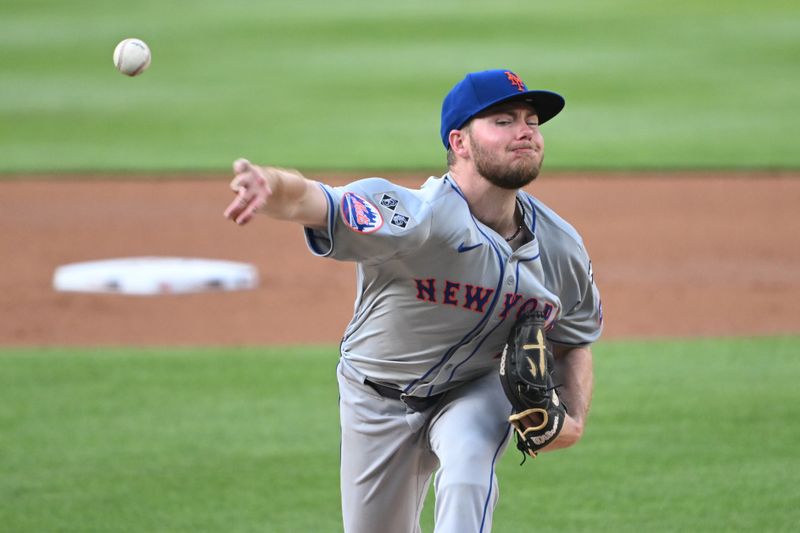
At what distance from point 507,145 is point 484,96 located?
19 cm

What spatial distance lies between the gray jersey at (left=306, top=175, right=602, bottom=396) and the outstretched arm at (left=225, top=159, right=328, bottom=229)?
0.05 metres

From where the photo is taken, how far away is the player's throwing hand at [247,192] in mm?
3443

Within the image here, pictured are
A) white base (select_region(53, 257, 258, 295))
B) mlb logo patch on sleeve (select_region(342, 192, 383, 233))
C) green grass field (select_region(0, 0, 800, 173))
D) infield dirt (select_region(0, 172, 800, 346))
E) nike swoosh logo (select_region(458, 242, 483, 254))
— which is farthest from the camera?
green grass field (select_region(0, 0, 800, 173))

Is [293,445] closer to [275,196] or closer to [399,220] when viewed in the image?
[399,220]

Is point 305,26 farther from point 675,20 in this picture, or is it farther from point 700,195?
point 700,195

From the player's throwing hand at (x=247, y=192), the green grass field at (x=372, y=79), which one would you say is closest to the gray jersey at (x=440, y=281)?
the player's throwing hand at (x=247, y=192)

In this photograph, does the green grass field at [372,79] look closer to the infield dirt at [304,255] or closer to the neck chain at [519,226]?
the infield dirt at [304,255]

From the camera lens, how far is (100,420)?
23.6ft

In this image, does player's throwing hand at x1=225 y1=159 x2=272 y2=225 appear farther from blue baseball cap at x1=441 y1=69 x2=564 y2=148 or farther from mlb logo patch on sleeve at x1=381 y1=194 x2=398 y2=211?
blue baseball cap at x1=441 y1=69 x2=564 y2=148

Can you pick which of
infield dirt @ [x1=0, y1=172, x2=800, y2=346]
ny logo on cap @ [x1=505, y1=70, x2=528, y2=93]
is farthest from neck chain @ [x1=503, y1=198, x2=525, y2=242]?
infield dirt @ [x1=0, y1=172, x2=800, y2=346]

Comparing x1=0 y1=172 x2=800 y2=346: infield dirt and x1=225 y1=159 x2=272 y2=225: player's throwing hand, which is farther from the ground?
x1=0 y1=172 x2=800 y2=346: infield dirt

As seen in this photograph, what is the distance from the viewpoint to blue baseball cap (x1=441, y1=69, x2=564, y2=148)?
427 centimetres

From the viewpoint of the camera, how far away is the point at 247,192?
3479mm

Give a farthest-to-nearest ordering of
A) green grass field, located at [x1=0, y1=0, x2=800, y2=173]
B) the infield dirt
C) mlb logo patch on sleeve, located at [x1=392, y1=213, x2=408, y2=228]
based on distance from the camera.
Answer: green grass field, located at [x1=0, y1=0, x2=800, y2=173] → the infield dirt → mlb logo patch on sleeve, located at [x1=392, y1=213, x2=408, y2=228]
